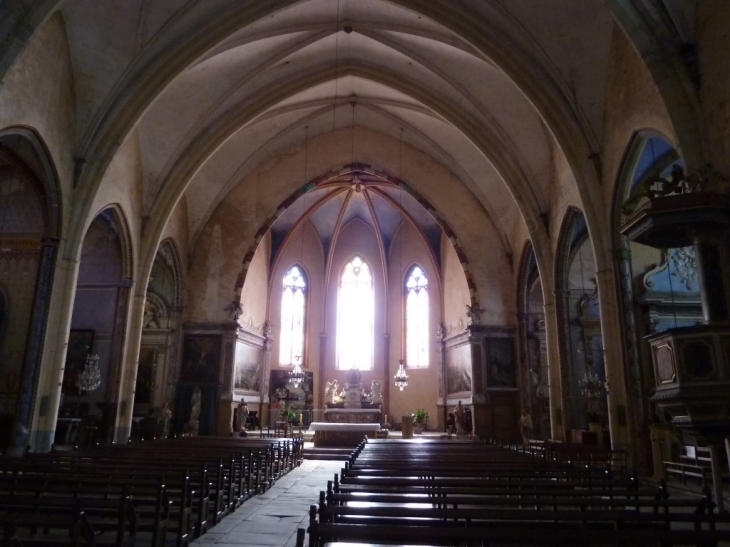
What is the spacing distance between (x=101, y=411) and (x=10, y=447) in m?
5.22

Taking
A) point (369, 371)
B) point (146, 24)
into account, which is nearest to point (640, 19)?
point (146, 24)

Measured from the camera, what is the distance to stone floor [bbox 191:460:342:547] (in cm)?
639

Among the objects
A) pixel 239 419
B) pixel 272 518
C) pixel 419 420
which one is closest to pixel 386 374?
pixel 419 420

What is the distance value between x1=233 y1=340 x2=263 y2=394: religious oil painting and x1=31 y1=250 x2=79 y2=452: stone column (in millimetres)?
9138

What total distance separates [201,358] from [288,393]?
17.9 ft

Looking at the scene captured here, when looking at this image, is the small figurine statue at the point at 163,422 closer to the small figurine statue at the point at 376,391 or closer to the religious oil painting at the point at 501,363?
the small figurine statue at the point at 376,391

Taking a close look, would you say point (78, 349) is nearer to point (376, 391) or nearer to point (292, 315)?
point (292, 315)

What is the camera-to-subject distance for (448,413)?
24000 mm

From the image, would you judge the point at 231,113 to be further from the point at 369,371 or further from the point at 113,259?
the point at 369,371

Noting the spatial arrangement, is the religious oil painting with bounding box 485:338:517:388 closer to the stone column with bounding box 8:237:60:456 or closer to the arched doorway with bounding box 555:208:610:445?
the arched doorway with bounding box 555:208:610:445

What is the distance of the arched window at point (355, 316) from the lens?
28.4m

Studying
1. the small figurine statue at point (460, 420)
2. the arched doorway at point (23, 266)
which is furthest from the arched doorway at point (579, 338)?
the arched doorway at point (23, 266)

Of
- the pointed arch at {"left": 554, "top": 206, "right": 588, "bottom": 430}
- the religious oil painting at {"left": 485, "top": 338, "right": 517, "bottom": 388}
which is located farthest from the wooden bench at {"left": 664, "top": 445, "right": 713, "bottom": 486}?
the religious oil painting at {"left": 485, "top": 338, "right": 517, "bottom": 388}

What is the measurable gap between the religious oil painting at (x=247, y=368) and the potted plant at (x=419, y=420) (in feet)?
22.6
